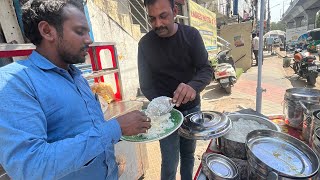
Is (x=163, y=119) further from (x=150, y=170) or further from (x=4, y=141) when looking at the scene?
(x=150, y=170)

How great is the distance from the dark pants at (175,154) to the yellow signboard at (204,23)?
7.68 m

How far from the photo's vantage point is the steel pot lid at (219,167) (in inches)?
49.9

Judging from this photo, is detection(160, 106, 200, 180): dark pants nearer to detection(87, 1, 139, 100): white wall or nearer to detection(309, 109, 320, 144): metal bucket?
detection(309, 109, 320, 144): metal bucket

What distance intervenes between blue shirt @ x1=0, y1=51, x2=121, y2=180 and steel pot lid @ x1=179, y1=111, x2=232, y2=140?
0.60 meters

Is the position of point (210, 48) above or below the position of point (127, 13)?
below

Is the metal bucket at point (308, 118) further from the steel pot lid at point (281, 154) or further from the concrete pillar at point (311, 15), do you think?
the concrete pillar at point (311, 15)

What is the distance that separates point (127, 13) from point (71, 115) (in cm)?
622

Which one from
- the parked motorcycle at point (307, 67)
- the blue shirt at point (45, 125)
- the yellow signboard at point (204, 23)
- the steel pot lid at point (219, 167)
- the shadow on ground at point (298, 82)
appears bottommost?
the shadow on ground at point (298, 82)

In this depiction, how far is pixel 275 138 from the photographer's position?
142cm

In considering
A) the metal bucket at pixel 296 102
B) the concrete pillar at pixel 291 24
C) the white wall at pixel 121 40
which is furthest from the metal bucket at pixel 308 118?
the concrete pillar at pixel 291 24

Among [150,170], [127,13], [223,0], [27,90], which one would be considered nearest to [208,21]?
[127,13]

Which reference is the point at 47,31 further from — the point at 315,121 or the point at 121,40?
the point at 121,40

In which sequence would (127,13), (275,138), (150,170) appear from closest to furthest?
(275,138), (150,170), (127,13)

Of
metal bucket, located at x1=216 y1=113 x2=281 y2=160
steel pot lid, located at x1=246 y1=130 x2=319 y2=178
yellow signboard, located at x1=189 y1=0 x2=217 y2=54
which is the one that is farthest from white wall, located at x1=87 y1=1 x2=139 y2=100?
steel pot lid, located at x1=246 y1=130 x2=319 y2=178
